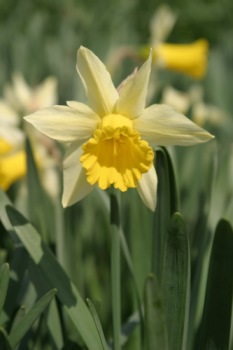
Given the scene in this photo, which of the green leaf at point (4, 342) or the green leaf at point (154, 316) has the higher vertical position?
the green leaf at point (154, 316)

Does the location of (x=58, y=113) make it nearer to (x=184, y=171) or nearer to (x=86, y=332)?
(x=86, y=332)

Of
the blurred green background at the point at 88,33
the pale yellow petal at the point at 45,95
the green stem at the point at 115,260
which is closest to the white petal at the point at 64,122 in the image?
the green stem at the point at 115,260

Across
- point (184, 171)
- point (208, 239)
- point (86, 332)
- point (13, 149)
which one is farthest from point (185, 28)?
point (86, 332)

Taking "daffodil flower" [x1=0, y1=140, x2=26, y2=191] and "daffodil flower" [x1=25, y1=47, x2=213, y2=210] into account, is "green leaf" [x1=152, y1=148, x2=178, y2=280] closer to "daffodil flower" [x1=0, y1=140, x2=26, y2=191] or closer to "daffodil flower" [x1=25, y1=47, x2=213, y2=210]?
"daffodil flower" [x1=25, y1=47, x2=213, y2=210]

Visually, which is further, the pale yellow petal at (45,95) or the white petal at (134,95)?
the pale yellow petal at (45,95)

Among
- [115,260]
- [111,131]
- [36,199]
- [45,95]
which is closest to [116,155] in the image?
[111,131]

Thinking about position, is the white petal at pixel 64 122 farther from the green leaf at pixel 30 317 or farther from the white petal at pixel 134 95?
the green leaf at pixel 30 317
